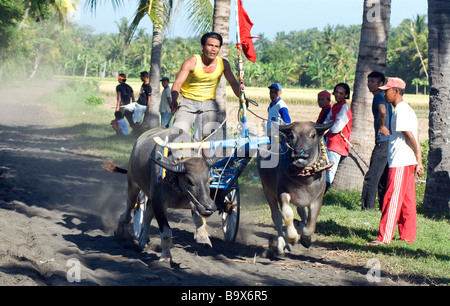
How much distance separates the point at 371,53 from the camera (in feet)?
36.1

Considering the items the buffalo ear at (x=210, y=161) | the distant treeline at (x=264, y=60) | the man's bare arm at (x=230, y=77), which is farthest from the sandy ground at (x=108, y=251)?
the distant treeline at (x=264, y=60)

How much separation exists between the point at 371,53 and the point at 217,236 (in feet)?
15.5

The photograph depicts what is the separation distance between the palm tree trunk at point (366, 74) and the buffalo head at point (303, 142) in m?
4.04

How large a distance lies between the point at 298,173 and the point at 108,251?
2.68 metres

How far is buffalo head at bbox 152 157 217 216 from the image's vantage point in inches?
250

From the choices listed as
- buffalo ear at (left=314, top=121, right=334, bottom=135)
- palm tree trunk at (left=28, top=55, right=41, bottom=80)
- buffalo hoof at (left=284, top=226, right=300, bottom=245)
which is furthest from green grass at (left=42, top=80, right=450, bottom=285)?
palm tree trunk at (left=28, top=55, right=41, bottom=80)

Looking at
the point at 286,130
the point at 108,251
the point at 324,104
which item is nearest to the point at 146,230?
the point at 108,251

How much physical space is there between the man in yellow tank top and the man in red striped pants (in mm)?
2173

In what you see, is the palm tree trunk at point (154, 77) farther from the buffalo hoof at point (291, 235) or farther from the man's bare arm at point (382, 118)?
the buffalo hoof at point (291, 235)

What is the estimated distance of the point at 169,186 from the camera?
271 inches

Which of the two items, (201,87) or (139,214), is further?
(139,214)

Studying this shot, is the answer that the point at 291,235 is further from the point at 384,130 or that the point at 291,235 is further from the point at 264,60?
the point at 264,60
